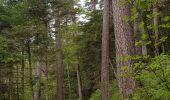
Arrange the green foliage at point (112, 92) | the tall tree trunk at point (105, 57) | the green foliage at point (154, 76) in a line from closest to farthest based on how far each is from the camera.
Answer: the green foliage at point (154, 76), the tall tree trunk at point (105, 57), the green foliage at point (112, 92)

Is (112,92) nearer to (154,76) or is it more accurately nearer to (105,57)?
(105,57)

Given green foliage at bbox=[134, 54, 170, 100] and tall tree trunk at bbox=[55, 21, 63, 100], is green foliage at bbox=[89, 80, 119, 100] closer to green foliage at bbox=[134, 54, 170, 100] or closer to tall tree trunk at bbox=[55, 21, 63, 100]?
tall tree trunk at bbox=[55, 21, 63, 100]

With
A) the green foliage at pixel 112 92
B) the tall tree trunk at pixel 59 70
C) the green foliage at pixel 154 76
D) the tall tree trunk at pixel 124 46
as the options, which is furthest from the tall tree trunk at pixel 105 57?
the green foliage at pixel 154 76

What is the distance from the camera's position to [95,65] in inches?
774

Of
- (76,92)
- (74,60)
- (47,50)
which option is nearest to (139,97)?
(47,50)

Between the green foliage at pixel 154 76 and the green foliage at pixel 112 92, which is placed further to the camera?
the green foliage at pixel 112 92

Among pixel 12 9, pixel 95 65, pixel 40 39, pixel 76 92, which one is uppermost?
pixel 12 9

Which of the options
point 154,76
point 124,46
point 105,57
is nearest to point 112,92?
point 105,57

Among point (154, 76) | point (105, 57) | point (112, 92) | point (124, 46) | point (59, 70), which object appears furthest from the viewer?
point (112, 92)

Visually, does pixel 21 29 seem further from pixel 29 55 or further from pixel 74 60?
pixel 74 60

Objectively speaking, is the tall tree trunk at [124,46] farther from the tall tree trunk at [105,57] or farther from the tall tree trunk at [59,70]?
the tall tree trunk at [59,70]

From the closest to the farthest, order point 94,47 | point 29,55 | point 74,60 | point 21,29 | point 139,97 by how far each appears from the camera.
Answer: point 139,97
point 21,29
point 29,55
point 94,47
point 74,60

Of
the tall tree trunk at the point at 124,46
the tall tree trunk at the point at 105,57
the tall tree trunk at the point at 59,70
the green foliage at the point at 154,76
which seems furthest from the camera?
the tall tree trunk at the point at 59,70

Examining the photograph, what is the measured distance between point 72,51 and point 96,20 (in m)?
6.12
